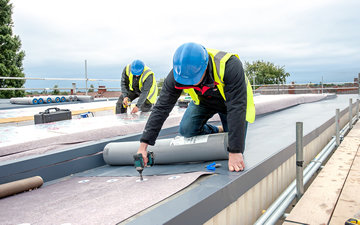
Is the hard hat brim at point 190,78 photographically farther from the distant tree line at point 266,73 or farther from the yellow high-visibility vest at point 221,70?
the distant tree line at point 266,73

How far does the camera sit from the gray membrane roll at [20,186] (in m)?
1.80

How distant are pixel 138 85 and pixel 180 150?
2824 mm

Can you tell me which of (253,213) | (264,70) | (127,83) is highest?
(264,70)

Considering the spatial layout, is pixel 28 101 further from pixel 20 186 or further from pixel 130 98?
pixel 20 186

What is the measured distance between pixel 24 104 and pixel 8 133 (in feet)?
17.0

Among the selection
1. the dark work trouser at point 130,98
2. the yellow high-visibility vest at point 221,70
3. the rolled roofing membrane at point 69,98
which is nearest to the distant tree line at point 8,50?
the rolled roofing membrane at point 69,98

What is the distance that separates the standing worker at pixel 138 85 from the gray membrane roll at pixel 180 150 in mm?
2013

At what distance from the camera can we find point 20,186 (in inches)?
73.9

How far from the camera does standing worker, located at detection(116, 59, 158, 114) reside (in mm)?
4552

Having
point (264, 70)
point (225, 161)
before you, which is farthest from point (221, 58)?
point (264, 70)

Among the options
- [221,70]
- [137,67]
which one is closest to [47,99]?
[137,67]

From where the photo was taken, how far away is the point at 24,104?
7.33 metres

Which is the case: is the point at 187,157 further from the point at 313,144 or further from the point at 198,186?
the point at 313,144

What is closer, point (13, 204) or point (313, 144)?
point (13, 204)
